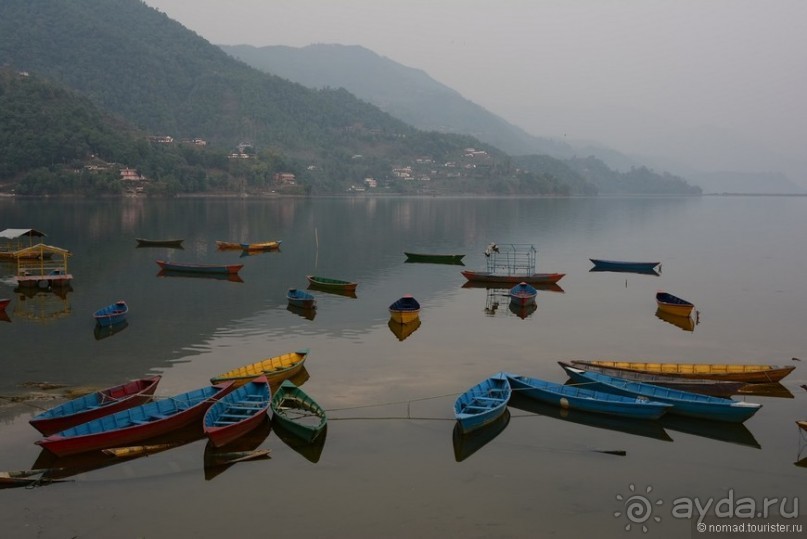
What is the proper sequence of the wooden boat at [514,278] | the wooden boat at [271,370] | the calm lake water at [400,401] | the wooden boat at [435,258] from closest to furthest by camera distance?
the calm lake water at [400,401]
the wooden boat at [271,370]
the wooden boat at [514,278]
the wooden boat at [435,258]

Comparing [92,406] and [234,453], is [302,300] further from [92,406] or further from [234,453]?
[234,453]

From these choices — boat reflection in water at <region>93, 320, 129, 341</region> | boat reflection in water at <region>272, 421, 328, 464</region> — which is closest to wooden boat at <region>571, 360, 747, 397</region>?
boat reflection in water at <region>272, 421, 328, 464</region>

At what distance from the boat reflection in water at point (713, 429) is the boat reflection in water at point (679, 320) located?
692 inches

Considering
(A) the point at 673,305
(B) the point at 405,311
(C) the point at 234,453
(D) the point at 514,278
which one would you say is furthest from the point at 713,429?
(D) the point at 514,278

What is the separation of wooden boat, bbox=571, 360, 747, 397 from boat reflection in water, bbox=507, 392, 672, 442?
285cm

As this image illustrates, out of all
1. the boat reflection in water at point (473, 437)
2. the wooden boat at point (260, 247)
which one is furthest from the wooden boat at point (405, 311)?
the wooden boat at point (260, 247)

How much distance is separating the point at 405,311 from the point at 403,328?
1.10m

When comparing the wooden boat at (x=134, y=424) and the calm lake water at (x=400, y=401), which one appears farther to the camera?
the wooden boat at (x=134, y=424)

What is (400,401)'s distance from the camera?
87.1 feet

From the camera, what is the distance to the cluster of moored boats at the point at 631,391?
955 inches

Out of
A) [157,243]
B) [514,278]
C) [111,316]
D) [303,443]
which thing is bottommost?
[157,243]

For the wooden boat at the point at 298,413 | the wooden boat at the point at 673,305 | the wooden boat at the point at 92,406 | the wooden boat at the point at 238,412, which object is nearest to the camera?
the wooden boat at the point at 238,412

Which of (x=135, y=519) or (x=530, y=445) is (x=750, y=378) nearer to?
(x=530, y=445)

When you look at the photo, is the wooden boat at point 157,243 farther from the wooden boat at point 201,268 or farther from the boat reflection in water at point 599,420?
the boat reflection in water at point 599,420
